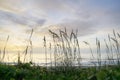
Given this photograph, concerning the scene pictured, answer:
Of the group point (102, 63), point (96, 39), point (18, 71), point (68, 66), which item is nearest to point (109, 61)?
point (102, 63)

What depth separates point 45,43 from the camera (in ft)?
32.3

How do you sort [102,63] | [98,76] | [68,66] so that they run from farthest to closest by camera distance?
[102,63]
[68,66]
[98,76]

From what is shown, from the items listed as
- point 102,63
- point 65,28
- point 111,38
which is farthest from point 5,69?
point 111,38

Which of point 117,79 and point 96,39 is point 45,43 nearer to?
point 96,39

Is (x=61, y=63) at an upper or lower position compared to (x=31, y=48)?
lower

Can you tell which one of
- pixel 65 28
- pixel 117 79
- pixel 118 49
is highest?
pixel 65 28

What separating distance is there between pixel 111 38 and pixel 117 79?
5352 millimetres

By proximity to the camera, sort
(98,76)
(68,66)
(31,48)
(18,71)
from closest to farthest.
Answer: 1. (98,76)
2. (18,71)
3. (68,66)
4. (31,48)

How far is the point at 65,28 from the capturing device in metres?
9.14

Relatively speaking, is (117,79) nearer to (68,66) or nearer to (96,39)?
(68,66)

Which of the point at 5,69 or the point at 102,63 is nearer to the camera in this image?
the point at 5,69

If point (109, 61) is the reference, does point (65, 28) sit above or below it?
above

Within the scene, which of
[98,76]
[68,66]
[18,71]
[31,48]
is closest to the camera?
[98,76]

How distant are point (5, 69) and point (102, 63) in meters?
3.54
